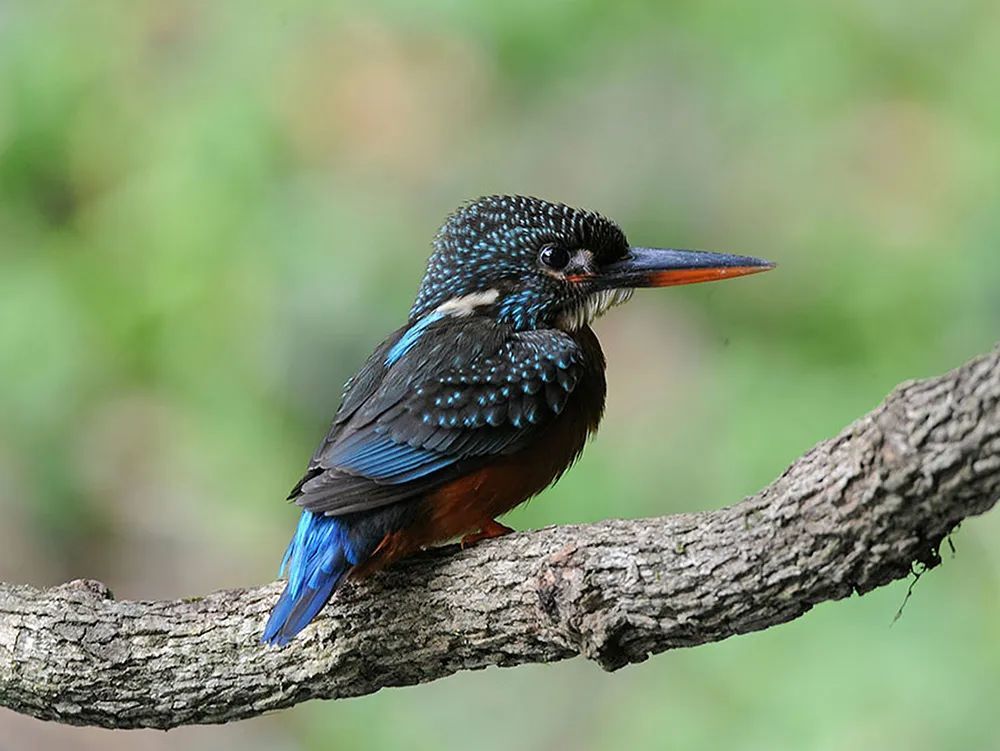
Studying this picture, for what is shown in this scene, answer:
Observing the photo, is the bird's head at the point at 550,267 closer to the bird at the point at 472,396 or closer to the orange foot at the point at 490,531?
the bird at the point at 472,396

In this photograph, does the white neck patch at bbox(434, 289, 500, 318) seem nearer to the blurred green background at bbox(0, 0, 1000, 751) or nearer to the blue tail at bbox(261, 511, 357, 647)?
the blue tail at bbox(261, 511, 357, 647)

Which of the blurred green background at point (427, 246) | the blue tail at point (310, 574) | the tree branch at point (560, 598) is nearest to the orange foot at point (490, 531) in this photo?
the tree branch at point (560, 598)

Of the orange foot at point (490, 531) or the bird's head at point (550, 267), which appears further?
the bird's head at point (550, 267)

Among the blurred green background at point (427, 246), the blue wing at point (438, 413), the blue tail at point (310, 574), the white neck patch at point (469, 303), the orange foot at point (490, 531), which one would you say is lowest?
the blue tail at point (310, 574)

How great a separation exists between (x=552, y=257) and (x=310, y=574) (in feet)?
3.44

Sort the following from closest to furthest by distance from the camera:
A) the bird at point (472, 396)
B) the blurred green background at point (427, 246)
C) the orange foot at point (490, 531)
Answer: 1. the bird at point (472, 396)
2. the orange foot at point (490, 531)
3. the blurred green background at point (427, 246)

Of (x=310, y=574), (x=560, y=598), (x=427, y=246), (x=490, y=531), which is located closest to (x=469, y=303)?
(x=490, y=531)

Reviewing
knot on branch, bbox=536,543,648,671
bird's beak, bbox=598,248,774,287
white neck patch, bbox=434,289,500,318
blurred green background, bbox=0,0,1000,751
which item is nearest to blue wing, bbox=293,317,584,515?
white neck patch, bbox=434,289,500,318

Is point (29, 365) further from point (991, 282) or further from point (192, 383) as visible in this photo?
point (991, 282)

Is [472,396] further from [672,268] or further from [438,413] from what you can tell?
[672,268]

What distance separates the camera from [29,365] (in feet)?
16.7

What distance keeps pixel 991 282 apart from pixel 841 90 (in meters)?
1.29

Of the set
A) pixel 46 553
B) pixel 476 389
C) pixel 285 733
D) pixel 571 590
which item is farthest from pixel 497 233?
pixel 46 553

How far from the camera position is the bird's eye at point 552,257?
3160 millimetres
